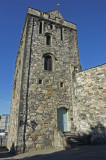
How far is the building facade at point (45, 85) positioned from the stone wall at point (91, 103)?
249 mm

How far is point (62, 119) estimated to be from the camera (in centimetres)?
1058

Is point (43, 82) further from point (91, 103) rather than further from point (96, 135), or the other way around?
point (96, 135)

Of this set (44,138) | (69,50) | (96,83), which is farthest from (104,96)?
(69,50)

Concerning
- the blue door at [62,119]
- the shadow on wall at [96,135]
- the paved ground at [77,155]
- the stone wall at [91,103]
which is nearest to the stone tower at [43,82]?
the blue door at [62,119]

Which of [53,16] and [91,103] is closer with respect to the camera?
[91,103]

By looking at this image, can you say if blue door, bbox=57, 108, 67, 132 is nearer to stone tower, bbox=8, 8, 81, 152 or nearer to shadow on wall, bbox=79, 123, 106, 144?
stone tower, bbox=8, 8, 81, 152

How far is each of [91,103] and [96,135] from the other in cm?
231

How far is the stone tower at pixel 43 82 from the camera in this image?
9.08m

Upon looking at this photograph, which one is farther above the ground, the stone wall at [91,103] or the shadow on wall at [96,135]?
the stone wall at [91,103]

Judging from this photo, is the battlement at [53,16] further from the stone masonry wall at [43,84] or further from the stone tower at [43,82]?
the stone masonry wall at [43,84]

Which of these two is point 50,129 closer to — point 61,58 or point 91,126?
point 91,126

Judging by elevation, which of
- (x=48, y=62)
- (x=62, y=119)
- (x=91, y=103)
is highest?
(x=48, y=62)

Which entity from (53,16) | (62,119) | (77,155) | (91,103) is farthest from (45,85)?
(53,16)

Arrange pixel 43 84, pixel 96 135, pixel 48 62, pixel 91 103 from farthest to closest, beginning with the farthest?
pixel 48 62
pixel 43 84
pixel 91 103
pixel 96 135
